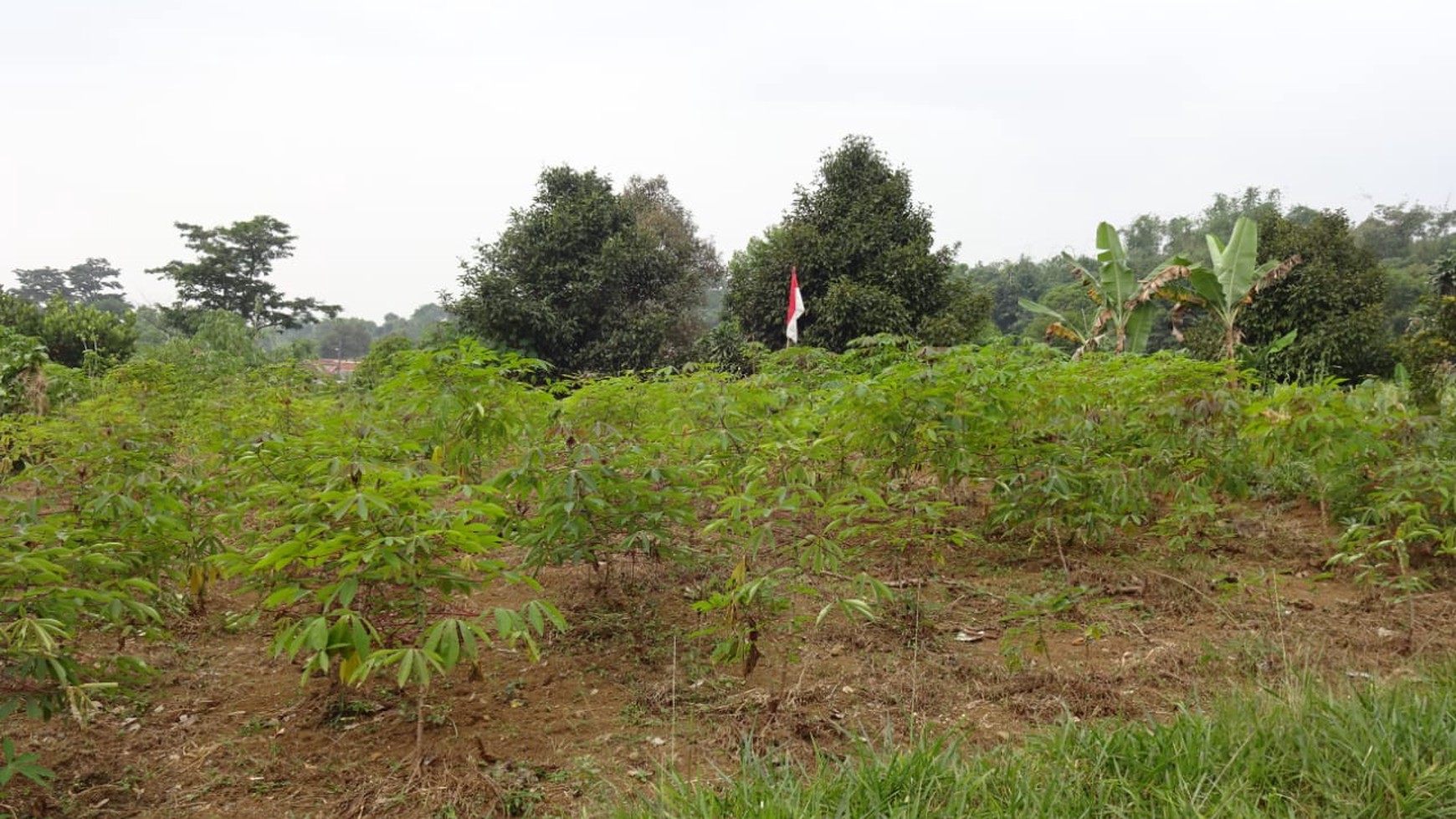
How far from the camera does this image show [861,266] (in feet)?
44.8

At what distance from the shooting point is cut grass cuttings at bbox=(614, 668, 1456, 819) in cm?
189

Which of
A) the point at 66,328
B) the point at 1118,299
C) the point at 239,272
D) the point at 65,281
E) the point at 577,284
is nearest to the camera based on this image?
the point at 1118,299

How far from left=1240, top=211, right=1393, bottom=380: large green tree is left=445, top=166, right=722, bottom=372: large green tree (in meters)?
11.1

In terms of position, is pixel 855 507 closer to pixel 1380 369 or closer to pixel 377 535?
pixel 377 535

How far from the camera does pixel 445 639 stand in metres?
1.94

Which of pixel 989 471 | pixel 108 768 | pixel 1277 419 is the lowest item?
pixel 108 768

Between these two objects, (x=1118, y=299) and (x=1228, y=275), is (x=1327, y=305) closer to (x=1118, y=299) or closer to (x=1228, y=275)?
(x=1228, y=275)

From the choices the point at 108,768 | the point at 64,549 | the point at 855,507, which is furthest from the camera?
the point at 855,507

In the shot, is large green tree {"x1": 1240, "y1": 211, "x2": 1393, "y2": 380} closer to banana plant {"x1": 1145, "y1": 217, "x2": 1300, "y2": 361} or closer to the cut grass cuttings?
banana plant {"x1": 1145, "y1": 217, "x2": 1300, "y2": 361}

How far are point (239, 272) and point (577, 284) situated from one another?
25.2m

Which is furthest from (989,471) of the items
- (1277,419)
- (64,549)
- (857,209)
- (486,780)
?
(857,209)

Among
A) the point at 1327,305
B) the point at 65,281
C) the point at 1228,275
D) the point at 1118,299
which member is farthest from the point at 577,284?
the point at 65,281

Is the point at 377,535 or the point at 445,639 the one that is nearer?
the point at 445,639

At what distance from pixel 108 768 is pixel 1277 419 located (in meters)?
5.02
